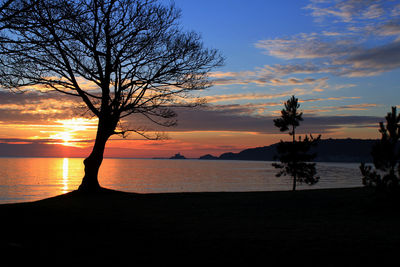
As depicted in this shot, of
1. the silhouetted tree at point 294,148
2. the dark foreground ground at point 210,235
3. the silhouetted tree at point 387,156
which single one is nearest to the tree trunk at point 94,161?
the dark foreground ground at point 210,235

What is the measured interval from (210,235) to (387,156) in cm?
960

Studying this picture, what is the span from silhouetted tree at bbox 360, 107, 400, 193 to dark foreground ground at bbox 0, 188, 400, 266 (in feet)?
2.69

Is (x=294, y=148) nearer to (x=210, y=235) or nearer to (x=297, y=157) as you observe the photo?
(x=297, y=157)

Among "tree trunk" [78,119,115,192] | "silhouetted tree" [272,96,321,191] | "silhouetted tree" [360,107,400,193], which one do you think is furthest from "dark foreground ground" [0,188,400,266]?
"silhouetted tree" [272,96,321,191]

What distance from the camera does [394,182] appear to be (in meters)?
15.3

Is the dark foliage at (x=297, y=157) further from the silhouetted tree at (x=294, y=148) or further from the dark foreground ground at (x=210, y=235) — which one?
the dark foreground ground at (x=210, y=235)

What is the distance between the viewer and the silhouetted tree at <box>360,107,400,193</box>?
1548 centimetres

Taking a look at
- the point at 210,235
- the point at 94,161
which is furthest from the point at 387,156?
the point at 94,161

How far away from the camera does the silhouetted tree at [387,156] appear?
15.5 m

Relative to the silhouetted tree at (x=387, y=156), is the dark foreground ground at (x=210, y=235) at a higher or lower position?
lower

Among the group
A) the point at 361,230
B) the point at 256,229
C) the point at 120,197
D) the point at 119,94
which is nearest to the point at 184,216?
the point at 256,229

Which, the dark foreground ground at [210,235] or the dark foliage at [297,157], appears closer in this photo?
the dark foreground ground at [210,235]

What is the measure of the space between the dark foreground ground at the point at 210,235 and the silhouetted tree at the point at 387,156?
2.69 feet

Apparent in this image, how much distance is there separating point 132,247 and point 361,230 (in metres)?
6.85
